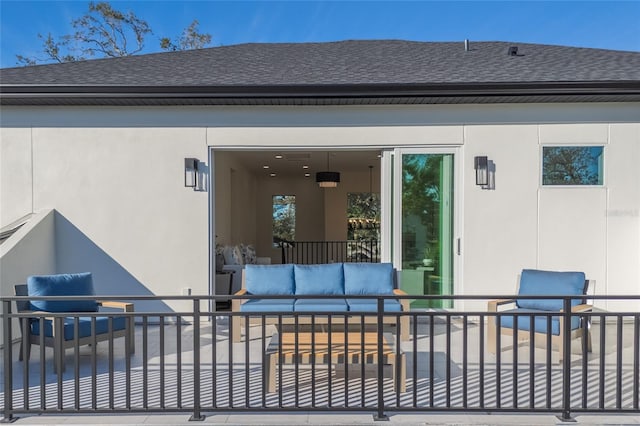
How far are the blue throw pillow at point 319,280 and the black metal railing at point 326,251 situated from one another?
776 centimetres

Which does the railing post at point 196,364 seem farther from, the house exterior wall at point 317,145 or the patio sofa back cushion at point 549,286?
the patio sofa back cushion at point 549,286

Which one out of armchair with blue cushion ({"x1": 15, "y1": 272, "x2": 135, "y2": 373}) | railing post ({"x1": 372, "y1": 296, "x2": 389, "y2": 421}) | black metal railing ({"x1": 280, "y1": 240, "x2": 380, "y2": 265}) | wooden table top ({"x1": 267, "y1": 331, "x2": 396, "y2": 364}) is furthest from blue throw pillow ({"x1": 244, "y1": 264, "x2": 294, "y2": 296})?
black metal railing ({"x1": 280, "y1": 240, "x2": 380, "y2": 265})

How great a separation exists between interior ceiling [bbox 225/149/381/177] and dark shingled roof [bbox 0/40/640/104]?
182cm

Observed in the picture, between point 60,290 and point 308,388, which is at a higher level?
point 60,290

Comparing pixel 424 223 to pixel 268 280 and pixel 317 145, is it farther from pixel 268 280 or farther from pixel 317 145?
pixel 268 280

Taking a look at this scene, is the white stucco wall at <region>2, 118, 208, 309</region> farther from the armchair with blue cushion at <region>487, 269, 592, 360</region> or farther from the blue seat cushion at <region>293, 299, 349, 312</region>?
the armchair with blue cushion at <region>487, 269, 592, 360</region>

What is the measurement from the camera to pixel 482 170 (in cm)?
536

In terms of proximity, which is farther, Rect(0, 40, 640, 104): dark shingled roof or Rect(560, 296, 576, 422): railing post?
Rect(0, 40, 640, 104): dark shingled roof

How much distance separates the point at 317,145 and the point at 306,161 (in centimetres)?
458

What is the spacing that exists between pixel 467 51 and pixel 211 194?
4746 millimetres

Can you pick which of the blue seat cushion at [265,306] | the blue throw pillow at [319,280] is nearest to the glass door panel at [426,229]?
the blue throw pillow at [319,280]

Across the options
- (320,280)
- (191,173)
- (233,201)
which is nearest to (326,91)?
(191,173)

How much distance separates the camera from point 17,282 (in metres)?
4.71

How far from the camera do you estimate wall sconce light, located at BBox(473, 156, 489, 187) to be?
534cm
